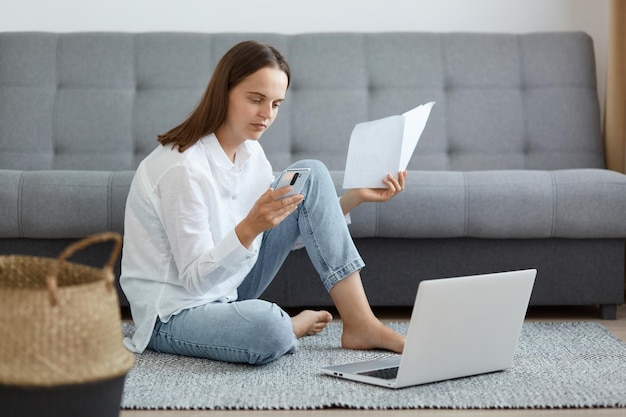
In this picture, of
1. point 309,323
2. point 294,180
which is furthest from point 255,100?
point 309,323

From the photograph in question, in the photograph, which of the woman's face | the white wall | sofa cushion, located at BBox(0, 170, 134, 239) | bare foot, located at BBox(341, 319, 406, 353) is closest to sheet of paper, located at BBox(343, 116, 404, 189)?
the woman's face

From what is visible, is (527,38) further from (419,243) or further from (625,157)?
(419,243)

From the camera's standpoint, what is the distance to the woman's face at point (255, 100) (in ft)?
6.47

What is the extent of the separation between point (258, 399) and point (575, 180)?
1326 millimetres

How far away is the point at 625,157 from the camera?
3.12m

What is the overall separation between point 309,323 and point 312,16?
157 cm

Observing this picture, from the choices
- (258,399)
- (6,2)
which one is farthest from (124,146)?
(258,399)

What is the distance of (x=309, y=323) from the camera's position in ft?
7.33

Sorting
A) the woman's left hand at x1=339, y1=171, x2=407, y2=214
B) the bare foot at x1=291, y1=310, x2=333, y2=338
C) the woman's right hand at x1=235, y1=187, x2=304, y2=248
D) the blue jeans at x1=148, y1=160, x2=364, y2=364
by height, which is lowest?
the bare foot at x1=291, y1=310, x2=333, y2=338

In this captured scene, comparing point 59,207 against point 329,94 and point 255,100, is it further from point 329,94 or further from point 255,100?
point 329,94

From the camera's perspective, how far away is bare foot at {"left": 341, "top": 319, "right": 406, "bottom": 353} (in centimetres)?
206

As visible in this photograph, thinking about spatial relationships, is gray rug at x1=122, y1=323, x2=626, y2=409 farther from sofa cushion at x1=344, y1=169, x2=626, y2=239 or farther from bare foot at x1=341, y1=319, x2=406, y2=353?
sofa cushion at x1=344, y1=169, x2=626, y2=239

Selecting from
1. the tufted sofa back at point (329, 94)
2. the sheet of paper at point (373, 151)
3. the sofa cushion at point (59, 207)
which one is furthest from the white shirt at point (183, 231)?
the tufted sofa back at point (329, 94)

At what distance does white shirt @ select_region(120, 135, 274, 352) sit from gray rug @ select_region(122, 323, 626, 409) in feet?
→ 0.45
